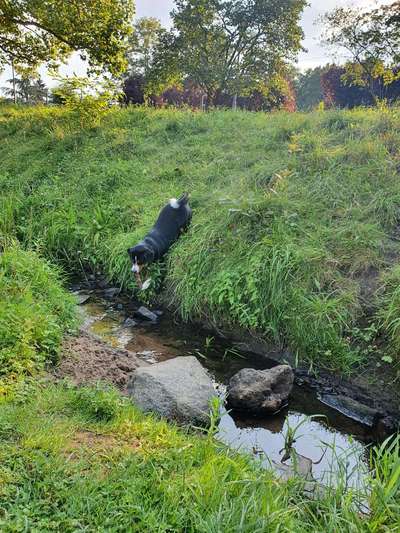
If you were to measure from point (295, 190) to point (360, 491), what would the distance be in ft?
13.9

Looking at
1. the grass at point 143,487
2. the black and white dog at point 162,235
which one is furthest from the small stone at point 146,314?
the grass at point 143,487

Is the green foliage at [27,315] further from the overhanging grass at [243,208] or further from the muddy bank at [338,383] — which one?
the overhanging grass at [243,208]

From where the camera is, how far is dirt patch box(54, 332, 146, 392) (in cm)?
336

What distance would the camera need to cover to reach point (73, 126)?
1119 cm

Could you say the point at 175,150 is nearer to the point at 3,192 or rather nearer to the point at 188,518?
the point at 3,192

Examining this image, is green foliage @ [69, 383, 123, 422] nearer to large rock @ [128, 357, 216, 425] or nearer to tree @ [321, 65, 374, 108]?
large rock @ [128, 357, 216, 425]

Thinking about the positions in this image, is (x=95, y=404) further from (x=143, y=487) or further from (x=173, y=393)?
(x=143, y=487)

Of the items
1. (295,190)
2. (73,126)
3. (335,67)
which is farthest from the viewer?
(335,67)

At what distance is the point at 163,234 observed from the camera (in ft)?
18.4

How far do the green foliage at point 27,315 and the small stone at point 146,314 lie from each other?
2.88 feet

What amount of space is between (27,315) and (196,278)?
6.64 feet

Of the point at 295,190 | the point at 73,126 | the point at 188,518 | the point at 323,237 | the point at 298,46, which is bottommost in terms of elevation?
the point at 188,518

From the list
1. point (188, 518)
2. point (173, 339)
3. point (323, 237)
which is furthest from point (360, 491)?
point (323, 237)

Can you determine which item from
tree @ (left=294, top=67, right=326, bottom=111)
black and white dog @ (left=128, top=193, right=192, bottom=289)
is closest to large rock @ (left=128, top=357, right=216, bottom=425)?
black and white dog @ (left=128, top=193, right=192, bottom=289)
